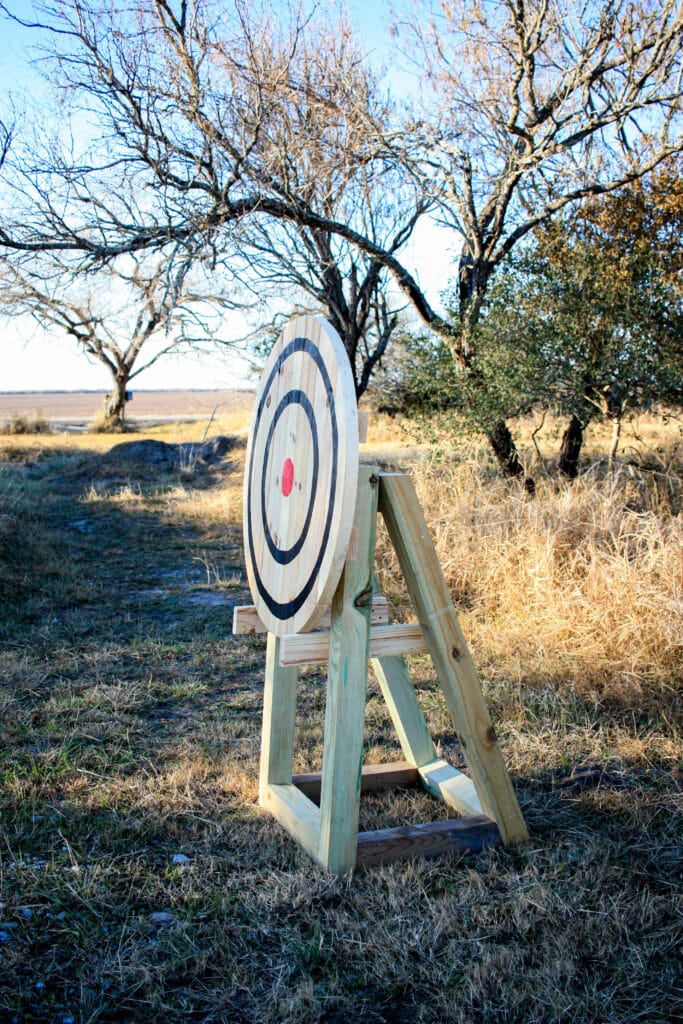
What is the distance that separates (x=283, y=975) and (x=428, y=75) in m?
8.80

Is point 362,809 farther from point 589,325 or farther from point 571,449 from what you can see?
point 571,449

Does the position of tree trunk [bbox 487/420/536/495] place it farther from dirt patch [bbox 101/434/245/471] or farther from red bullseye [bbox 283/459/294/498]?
dirt patch [bbox 101/434/245/471]

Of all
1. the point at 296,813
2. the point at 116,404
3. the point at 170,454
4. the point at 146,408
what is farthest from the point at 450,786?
the point at 146,408

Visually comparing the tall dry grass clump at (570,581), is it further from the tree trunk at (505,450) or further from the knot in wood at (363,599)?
the knot in wood at (363,599)

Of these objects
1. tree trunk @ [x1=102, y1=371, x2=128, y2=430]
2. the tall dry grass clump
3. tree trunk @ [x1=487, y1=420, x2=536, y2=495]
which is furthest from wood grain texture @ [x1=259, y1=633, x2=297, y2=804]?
tree trunk @ [x1=102, y1=371, x2=128, y2=430]

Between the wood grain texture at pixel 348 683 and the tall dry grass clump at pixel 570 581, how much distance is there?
1.95 meters

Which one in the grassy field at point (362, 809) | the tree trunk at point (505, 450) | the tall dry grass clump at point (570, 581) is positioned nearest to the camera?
the grassy field at point (362, 809)

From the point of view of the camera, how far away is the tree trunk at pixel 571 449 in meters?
8.22

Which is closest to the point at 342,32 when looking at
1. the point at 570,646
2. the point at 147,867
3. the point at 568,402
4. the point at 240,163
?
the point at 240,163

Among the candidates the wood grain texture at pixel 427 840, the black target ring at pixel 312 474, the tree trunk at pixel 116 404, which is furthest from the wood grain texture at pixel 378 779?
the tree trunk at pixel 116 404

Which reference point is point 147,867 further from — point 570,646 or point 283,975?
point 570,646

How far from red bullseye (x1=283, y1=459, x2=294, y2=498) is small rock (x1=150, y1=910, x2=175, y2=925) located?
4.38ft

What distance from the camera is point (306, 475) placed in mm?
2701

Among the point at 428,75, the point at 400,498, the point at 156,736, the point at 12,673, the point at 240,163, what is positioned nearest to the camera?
the point at 400,498
